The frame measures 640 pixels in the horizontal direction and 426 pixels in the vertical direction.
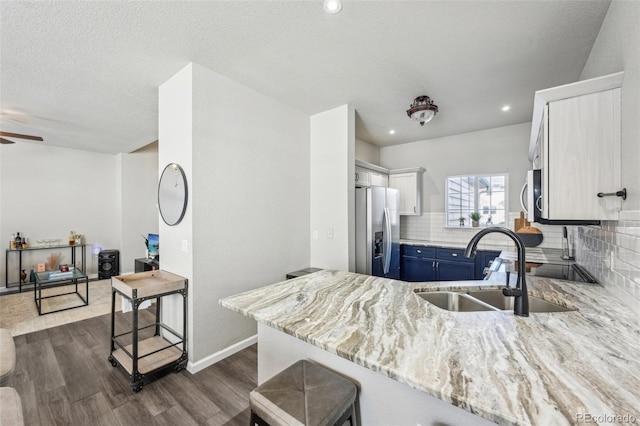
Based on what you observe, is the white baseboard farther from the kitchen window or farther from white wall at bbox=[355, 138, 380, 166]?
the kitchen window

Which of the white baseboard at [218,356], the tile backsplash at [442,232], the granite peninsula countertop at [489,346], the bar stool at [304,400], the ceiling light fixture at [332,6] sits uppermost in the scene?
the ceiling light fixture at [332,6]

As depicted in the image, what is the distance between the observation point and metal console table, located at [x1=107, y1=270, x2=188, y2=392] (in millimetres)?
2078

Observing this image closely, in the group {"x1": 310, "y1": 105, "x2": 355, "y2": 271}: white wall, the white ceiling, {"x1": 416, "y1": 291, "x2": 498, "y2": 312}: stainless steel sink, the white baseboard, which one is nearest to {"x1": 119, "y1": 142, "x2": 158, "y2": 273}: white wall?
the white ceiling

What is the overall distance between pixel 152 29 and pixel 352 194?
2363mm

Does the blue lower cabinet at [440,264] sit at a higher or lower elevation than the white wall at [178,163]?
lower

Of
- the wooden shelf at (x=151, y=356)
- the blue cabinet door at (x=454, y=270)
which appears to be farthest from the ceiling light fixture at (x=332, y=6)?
the blue cabinet door at (x=454, y=270)

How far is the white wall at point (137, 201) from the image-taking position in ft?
18.7

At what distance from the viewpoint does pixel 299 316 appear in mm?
1235

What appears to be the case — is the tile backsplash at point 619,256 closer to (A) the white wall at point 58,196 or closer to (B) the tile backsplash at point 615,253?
(B) the tile backsplash at point 615,253

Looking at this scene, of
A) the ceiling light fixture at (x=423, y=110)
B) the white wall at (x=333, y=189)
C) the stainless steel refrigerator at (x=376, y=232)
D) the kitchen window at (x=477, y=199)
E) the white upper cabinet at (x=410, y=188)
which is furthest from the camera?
the white upper cabinet at (x=410, y=188)

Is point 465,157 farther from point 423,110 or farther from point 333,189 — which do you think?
point 333,189

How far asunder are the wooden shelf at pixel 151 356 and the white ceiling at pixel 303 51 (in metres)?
2.30

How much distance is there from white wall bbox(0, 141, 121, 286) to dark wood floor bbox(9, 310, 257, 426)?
3206 mm

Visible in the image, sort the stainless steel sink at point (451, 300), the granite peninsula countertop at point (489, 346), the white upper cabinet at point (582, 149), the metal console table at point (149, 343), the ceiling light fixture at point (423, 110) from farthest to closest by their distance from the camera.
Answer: the ceiling light fixture at point (423, 110)
the metal console table at point (149, 343)
the stainless steel sink at point (451, 300)
the white upper cabinet at point (582, 149)
the granite peninsula countertop at point (489, 346)
